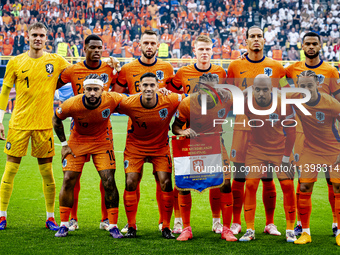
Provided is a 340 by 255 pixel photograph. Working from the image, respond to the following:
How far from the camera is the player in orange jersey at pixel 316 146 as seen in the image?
16.5 ft

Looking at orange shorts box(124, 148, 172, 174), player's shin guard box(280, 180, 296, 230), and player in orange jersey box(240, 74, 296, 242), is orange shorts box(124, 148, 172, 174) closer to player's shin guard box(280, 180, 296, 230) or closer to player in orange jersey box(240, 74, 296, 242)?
player in orange jersey box(240, 74, 296, 242)


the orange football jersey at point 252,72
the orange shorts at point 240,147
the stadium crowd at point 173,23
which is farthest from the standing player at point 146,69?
the stadium crowd at point 173,23

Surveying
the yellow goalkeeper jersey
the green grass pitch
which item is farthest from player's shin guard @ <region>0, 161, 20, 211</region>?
the yellow goalkeeper jersey

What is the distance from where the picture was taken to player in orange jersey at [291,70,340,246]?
199 inches

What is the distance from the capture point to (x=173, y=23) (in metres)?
24.8

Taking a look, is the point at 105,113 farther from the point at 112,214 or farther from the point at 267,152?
the point at 267,152

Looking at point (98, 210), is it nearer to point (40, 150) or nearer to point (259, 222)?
point (40, 150)

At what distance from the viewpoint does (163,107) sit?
532cm

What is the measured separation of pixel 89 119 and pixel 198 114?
1328 millimetres

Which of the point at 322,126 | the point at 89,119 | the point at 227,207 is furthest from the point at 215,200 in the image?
the point at 89,119

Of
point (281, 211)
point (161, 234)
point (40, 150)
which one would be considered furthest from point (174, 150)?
point (281, 211)

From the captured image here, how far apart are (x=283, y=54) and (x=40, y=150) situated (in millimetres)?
19411

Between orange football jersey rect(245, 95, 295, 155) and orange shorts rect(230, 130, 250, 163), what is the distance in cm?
14

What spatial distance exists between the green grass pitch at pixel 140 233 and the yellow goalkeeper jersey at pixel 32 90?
4.50 feet
